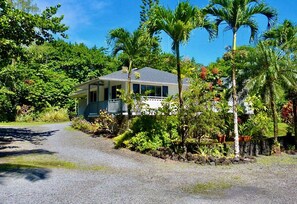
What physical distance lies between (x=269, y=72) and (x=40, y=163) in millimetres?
11883

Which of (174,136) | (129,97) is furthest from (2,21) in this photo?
(174,136)

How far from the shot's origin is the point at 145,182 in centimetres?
1032

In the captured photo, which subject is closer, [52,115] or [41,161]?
[41,161]

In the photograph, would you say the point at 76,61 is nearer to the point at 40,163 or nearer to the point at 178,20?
the point at 178,20

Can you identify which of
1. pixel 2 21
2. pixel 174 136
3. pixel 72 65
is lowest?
pixel 174 136

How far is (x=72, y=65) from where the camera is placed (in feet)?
163

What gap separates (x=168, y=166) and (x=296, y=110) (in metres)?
10.9

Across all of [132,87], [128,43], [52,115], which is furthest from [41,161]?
[52,115]

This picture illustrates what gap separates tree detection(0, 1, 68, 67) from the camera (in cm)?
1678

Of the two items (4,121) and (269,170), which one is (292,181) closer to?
(269,170)

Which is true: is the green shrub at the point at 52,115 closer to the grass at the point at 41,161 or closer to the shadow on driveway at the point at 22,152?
the shadow on driveway at the point at 22,152

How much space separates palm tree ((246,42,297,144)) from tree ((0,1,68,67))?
35.4 feet

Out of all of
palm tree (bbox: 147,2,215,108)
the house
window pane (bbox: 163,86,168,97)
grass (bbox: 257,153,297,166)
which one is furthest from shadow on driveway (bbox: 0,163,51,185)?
window pane (bbox: 163,86,168,97)

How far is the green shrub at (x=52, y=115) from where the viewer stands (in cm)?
3631
